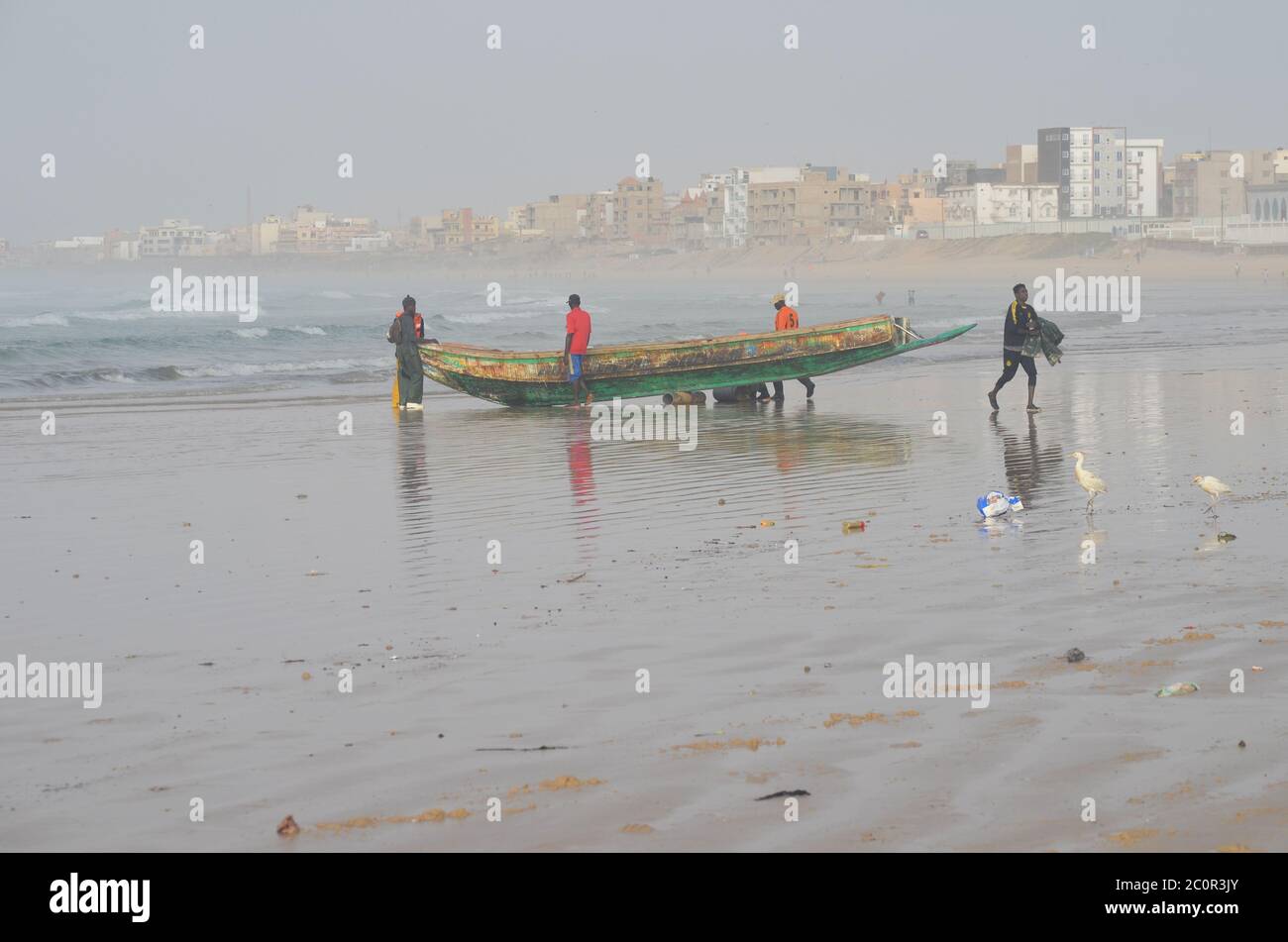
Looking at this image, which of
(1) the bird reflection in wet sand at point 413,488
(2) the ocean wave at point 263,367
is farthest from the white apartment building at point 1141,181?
(1) the bird reflection in wet sand at point 413,488

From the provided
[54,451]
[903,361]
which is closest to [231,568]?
[54,451]

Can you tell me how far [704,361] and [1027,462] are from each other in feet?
30.1

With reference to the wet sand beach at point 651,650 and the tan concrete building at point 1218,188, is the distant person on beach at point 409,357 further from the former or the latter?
the tan concrete building at point 1218,188

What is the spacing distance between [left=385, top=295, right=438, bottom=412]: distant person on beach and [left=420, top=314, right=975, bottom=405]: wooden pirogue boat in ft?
4.07

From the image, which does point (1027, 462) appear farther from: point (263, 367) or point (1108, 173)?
point (1108, 173)

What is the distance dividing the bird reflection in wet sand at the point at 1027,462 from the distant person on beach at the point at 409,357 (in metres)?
9.14

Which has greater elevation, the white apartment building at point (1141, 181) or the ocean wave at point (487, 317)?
the white apartment building at point (1141, 181)

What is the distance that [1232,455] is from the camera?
55.0 ft

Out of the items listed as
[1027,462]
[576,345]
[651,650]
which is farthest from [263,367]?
[651,650]

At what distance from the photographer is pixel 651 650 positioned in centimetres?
871

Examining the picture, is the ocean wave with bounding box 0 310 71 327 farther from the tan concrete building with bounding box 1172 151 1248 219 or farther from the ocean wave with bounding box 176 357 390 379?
the tan concrete building with bounding box 1172 151 1248 219

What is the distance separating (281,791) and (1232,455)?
41.9 ft

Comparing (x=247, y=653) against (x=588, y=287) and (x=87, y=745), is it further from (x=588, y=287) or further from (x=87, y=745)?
(x=588, y=287)

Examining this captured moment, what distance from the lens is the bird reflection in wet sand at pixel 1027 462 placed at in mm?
14500
